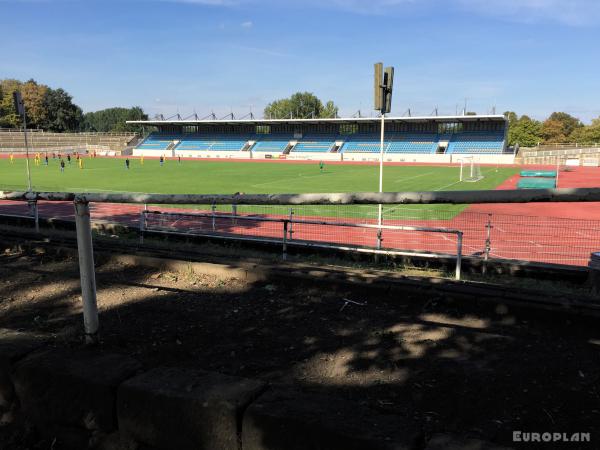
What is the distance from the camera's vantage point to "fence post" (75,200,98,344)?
262 centimetres

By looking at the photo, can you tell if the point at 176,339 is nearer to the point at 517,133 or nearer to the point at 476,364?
the point at 476,364

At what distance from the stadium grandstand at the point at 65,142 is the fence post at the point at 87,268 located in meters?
87.0

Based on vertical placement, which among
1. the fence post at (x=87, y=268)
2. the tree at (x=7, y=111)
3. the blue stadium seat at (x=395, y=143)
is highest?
the tree at (x=7, y=111)

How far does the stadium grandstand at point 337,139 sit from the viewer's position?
6875 cm

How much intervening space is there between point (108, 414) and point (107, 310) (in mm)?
1505

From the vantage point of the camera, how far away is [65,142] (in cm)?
9106

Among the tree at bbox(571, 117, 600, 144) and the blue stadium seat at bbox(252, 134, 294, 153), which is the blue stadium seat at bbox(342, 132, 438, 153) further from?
the tree at bbox(571, 117, 600, 144)

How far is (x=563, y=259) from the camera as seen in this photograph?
12492 mm

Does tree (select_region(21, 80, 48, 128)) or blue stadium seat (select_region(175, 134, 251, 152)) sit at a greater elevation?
tree (select_region(21, 80, 48, 128))

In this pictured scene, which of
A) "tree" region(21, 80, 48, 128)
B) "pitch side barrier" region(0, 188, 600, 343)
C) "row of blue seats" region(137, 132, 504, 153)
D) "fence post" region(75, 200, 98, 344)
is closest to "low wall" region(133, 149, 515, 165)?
"row of blue seats" region(137, 132, 504, 153)

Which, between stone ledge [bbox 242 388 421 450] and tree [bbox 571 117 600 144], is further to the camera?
tree [bbox 571 117 600 144]

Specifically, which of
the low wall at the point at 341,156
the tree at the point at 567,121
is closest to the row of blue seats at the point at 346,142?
the low wall at the point at 341,156

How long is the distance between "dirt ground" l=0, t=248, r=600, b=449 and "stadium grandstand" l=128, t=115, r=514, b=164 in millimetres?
64548

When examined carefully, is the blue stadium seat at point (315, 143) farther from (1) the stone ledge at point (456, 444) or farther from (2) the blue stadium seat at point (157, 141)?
(1) the stone ledge at point (456, 444)
